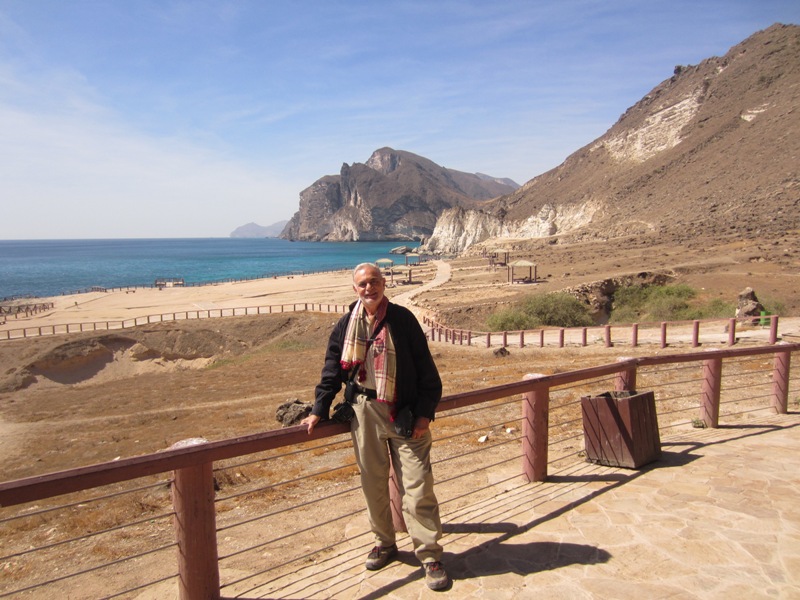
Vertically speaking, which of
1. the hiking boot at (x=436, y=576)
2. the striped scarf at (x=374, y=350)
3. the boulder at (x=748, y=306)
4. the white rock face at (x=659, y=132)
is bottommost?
the boulder at (x=748, y=306)

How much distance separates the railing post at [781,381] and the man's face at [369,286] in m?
6.61

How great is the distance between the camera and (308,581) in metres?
3.78

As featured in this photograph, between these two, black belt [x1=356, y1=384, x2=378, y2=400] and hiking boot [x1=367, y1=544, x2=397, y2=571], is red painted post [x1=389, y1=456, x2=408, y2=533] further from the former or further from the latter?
black belt [x1=356, y1=384, x2=378, y2=400]

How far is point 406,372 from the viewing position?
359cm

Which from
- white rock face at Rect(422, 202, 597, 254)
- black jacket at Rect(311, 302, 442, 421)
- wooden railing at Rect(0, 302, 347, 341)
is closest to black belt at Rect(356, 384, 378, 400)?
black jacket at Rect(311, 302, 442, 421)

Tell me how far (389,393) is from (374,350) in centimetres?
29

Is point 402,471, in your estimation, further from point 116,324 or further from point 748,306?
point 116,324

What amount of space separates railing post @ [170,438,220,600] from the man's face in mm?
1337

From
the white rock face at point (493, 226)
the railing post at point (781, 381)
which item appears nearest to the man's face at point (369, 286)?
the railing post at point (781, 381)

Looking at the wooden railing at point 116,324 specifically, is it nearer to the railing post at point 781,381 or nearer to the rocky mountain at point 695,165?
the railing post at point 781,381

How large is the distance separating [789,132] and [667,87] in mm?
63115

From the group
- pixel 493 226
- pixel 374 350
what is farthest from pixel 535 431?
pixel 493 226

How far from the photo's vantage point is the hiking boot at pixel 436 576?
3469 mm

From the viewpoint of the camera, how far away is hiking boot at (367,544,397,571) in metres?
3.80
